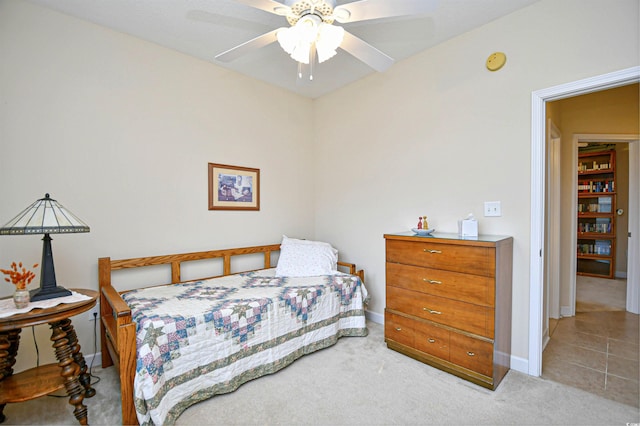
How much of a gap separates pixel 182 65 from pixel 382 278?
2.89 metres

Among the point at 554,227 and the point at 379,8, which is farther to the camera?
the point at 554,227

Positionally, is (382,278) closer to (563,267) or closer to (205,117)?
(563,267)

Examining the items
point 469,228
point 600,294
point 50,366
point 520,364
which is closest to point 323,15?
point 469,228

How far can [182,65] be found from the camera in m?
2.70

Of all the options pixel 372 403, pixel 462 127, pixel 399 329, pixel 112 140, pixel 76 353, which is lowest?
pixel 372 403

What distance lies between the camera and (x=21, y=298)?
1531 millimetres

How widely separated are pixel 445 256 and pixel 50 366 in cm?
265

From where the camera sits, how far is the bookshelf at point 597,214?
510 cm

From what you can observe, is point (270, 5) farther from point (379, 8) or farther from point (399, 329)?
point (399, 329)

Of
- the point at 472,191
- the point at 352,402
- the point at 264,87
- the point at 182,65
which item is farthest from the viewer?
the point at 264,87

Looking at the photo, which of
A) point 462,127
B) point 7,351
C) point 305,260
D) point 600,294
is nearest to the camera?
point 7,351

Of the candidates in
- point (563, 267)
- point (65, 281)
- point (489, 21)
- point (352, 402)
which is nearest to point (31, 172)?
point (65, 281)

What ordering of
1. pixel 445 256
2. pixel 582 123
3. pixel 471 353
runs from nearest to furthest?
pixel 471 353
pixel 445 256
pixel 582 123

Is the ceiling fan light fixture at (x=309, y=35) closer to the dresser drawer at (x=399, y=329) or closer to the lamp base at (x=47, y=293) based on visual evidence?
the lamp base at (x=47, y=293)
